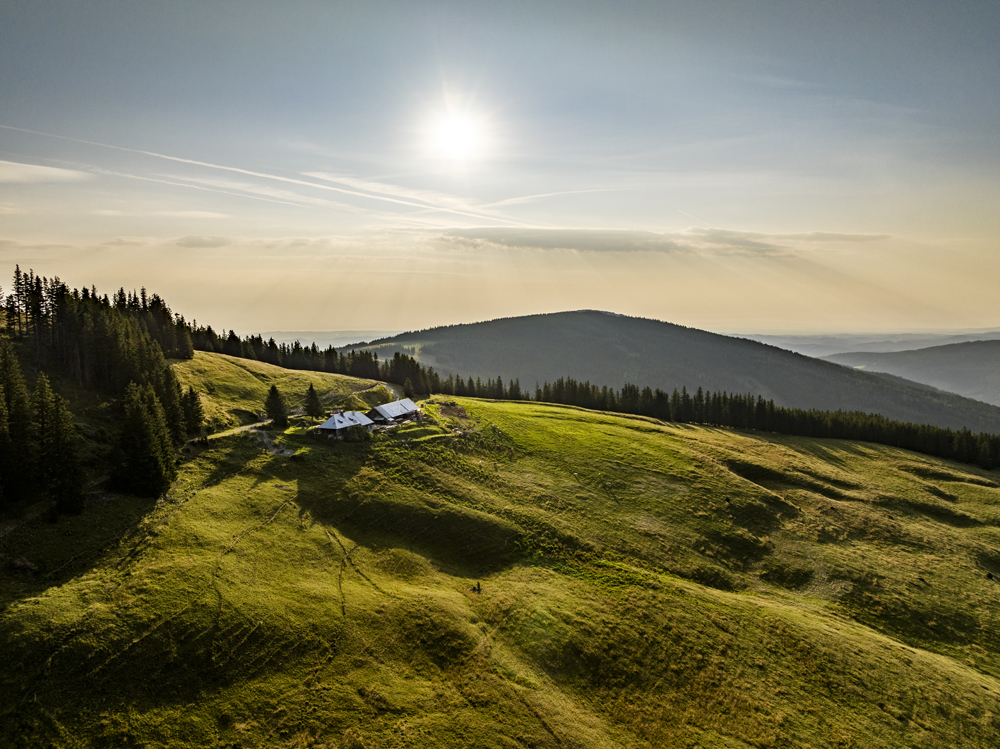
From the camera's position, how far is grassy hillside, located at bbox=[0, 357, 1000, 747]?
32219 mm

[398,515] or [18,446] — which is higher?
[18,446]

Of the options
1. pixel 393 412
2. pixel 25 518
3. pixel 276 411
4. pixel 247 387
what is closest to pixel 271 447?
pixel 276 411

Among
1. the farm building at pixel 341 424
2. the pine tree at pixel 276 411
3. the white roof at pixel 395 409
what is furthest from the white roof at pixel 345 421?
the pine tree at pixel 276 411

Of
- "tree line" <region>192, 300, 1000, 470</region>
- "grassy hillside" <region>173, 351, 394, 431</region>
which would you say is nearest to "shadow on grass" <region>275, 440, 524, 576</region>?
"grassy hillside" <region>173, 351, 394, 431</region>

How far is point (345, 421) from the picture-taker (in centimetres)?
7725

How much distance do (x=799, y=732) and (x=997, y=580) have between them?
55.1 meters

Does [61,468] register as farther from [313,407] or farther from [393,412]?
[393,412]

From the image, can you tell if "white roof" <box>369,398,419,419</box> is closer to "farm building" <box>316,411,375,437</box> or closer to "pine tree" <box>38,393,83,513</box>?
"farm building" <box>316,411,375,437</box>

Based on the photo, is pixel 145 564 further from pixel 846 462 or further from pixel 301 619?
pixel 846 462

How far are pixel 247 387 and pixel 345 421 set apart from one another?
95.9ft

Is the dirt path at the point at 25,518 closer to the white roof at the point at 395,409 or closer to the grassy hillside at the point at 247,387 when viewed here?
the grassy hillside at the point at 247,387

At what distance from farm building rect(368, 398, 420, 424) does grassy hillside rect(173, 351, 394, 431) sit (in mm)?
8505

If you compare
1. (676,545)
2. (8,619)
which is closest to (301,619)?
(8,619)

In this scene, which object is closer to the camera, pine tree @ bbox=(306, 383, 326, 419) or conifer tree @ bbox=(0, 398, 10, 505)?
conifer tree @ bbox=(0, 398, 10, 505)
